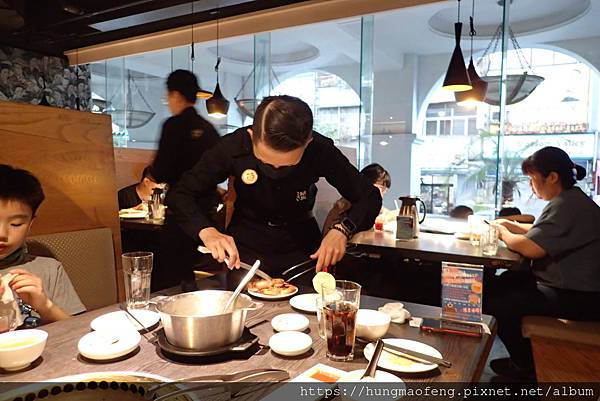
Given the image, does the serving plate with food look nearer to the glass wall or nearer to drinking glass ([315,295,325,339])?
drinking glass ([315,295,325,339])

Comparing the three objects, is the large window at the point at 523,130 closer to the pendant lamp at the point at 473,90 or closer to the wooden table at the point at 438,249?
the pendant lamp at the point at 473,90

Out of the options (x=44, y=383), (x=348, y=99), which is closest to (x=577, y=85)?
(x=348, y=99)

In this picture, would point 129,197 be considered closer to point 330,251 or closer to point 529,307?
point 330,251

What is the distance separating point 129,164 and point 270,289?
12.3 ft

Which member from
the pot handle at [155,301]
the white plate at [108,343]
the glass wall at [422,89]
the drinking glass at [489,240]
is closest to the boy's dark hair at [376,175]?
the drinking glass at [489,240]

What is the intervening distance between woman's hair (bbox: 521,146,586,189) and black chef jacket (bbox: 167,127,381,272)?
1.36 metres

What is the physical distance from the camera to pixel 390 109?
26.3 feet

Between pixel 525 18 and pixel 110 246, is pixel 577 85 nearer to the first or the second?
pixel 525 18

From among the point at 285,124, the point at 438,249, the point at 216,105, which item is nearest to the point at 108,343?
the point at 285,124

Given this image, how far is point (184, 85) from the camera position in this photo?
2.88m

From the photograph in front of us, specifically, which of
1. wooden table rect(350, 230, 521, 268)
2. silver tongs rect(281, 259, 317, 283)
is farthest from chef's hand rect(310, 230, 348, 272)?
wooden table rect(350, 230, 521, 268)

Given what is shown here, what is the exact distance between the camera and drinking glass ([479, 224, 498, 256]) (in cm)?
265

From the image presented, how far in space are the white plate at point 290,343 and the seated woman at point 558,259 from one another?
75.1 inches

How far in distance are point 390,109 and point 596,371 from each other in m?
6.49
